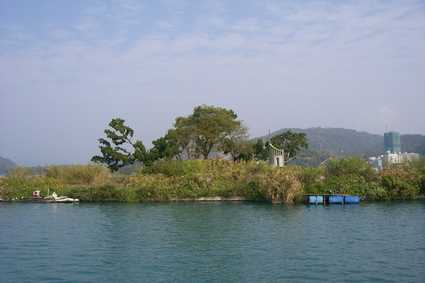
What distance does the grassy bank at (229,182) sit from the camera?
50781 millimetres

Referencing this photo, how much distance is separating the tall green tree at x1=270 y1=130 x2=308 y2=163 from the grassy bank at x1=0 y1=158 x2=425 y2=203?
1907cm

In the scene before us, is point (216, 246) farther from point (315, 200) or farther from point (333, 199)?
point (333, 199)

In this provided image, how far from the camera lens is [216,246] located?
81.0 feet

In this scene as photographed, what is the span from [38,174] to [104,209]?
73.9 feet

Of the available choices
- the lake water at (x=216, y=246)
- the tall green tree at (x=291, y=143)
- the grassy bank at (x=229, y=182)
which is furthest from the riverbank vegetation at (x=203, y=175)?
the lake water at (x=216, y=246)

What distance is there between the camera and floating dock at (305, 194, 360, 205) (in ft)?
158

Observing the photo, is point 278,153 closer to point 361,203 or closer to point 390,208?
point 361,203

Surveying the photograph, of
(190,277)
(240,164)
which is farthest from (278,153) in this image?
(190,277)

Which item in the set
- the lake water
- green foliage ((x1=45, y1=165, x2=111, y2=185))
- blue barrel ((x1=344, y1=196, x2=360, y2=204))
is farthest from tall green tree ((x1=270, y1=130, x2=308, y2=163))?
the lake water

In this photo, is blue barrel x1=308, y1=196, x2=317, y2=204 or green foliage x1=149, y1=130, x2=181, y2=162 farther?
green foliage x1=149, y1=130, x2=181, y2=162

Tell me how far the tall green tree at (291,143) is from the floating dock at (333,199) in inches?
1054

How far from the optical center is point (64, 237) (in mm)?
28562

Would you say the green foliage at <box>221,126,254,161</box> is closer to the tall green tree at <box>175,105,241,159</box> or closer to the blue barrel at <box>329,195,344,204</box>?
the tall green tree at <box>175,105,241,159</box>

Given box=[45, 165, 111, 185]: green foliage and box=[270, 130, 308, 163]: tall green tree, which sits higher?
box=[270, 130, 308, 163]: tall green tree
